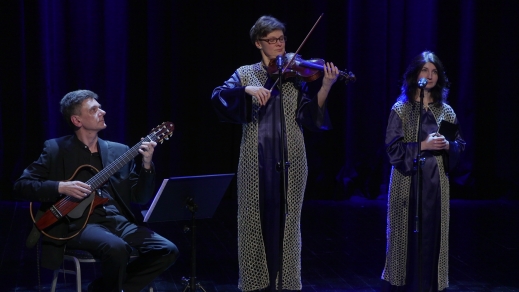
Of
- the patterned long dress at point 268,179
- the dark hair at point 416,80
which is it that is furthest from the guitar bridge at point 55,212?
the dark hair at point 416,80

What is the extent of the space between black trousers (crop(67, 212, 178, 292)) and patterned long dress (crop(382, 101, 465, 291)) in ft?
4.39

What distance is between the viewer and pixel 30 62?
7492 mm

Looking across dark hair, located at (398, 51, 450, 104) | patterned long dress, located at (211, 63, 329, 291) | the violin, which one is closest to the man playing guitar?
patterned long dress, located at (211, 63, 329, 291)

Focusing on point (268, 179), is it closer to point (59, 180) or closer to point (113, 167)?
point (113, 167)

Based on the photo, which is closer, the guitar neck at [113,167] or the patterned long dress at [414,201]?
the guitar neck at [113,167]

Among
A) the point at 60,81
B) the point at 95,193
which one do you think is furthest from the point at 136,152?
the point at 60,81

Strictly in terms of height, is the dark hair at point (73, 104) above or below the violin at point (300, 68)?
below

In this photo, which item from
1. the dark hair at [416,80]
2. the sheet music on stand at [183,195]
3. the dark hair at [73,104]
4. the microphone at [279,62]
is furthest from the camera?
the dark hair at [416,80]

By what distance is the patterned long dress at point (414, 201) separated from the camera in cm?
413

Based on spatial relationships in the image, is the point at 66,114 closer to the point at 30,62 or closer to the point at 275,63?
the point at 275,63

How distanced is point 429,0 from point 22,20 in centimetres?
463

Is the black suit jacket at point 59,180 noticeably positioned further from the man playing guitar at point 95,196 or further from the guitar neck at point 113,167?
the guitar neck at point 113,167

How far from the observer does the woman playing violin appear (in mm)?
3803

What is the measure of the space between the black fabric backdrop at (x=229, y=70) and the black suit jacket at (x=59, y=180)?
373 cm
